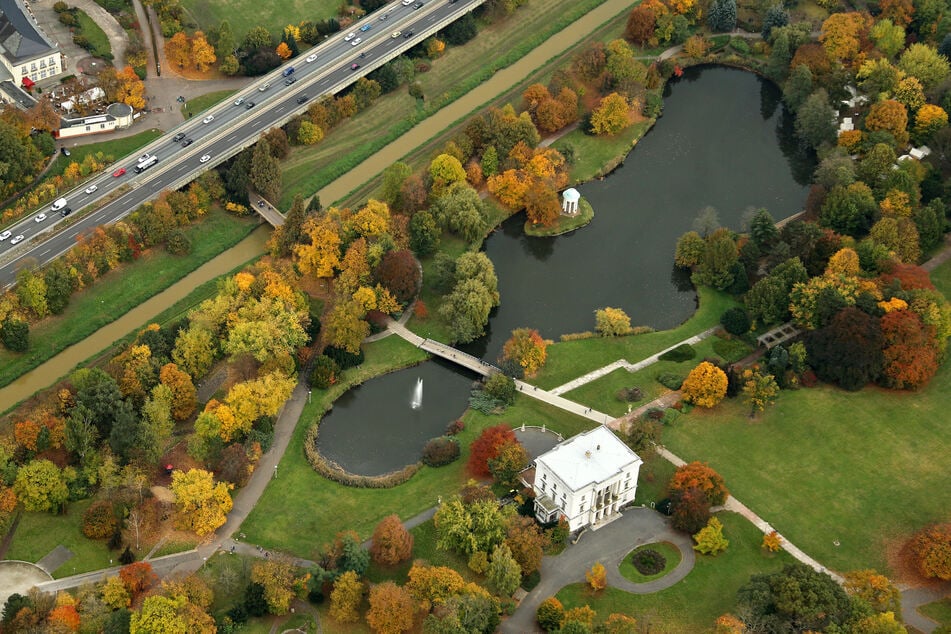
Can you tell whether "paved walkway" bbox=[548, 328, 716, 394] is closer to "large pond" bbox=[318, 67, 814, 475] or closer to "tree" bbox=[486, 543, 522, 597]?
"large pond" bbox=[318, 67, 814, 475]

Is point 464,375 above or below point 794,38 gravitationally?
below

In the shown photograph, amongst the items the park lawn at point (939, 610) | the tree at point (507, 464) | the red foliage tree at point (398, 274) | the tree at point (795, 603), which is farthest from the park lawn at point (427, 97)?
the park lawn at point (939, 610)

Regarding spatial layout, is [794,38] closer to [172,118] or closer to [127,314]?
[172,118]

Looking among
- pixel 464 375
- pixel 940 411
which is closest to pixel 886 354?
pixel 940 411

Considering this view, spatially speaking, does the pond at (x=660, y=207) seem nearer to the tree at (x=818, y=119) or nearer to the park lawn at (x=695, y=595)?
the tree at (x=818, y=119)

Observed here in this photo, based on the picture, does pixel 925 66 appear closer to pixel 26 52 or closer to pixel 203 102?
pixel 203 102

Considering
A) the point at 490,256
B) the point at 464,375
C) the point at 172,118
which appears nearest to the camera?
the point at 464,375
